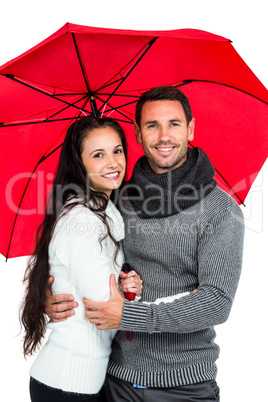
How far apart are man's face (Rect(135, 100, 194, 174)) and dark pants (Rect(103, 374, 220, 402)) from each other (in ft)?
3.66

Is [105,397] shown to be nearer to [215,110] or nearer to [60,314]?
[60,314]

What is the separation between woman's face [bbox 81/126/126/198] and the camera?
8.07 feet

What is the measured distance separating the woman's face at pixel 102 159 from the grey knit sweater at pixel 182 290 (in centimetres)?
32

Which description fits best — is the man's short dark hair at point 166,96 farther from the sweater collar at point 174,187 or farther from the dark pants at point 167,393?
the dark pants at point 167,393

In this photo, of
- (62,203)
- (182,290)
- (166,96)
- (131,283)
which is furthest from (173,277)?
(166,96)

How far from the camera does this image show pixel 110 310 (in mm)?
2047

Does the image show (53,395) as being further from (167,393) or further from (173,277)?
(173,277)

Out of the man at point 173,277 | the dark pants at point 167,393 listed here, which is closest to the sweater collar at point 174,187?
the man at point 173,277

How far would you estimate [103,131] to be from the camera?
98.3 inches

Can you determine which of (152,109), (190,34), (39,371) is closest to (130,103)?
(152,109)

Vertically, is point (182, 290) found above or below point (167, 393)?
above

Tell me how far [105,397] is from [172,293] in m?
0.66

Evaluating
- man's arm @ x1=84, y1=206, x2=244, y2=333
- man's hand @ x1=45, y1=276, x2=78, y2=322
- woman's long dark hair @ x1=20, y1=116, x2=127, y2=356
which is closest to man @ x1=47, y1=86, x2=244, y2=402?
man's arm @ x1=84, y1=206, x2=244, y2=333

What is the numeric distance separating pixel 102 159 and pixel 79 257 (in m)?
0.61
